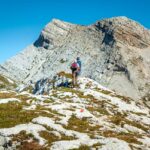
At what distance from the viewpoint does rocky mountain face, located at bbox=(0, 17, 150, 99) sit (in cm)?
15488

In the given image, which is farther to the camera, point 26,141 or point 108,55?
point 108,55

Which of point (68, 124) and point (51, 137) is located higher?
point (68, 124)

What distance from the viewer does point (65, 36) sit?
19862 cm

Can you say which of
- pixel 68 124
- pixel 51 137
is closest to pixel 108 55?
pixel 68 124

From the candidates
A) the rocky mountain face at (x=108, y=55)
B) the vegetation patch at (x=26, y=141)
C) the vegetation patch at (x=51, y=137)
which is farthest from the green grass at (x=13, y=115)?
the rocky mountain face at (x=108, y=55)

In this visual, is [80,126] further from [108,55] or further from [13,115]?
[108,55]

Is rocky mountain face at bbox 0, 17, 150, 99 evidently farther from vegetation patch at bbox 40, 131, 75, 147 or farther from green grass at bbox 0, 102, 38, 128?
vegetation patch at bbox 40, 131, 75, 147

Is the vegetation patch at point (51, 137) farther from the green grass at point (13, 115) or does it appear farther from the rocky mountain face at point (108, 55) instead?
the rocky mountain face at point (108, 55)

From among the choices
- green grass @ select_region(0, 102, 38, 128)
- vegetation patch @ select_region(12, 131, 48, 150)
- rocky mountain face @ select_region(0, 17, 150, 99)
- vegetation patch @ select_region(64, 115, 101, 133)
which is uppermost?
rocky mountain face @ select_region(0, 17, 150, 99)

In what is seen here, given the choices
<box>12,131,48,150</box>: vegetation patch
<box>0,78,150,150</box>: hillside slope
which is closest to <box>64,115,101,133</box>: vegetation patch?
<box>0,78,150,150</box>: hillside slope

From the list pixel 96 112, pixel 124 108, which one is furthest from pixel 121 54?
pixel 96 112

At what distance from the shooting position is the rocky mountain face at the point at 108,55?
508 ft

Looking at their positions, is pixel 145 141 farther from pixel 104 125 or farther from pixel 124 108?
pixel 124 108

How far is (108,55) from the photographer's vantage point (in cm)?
16825
